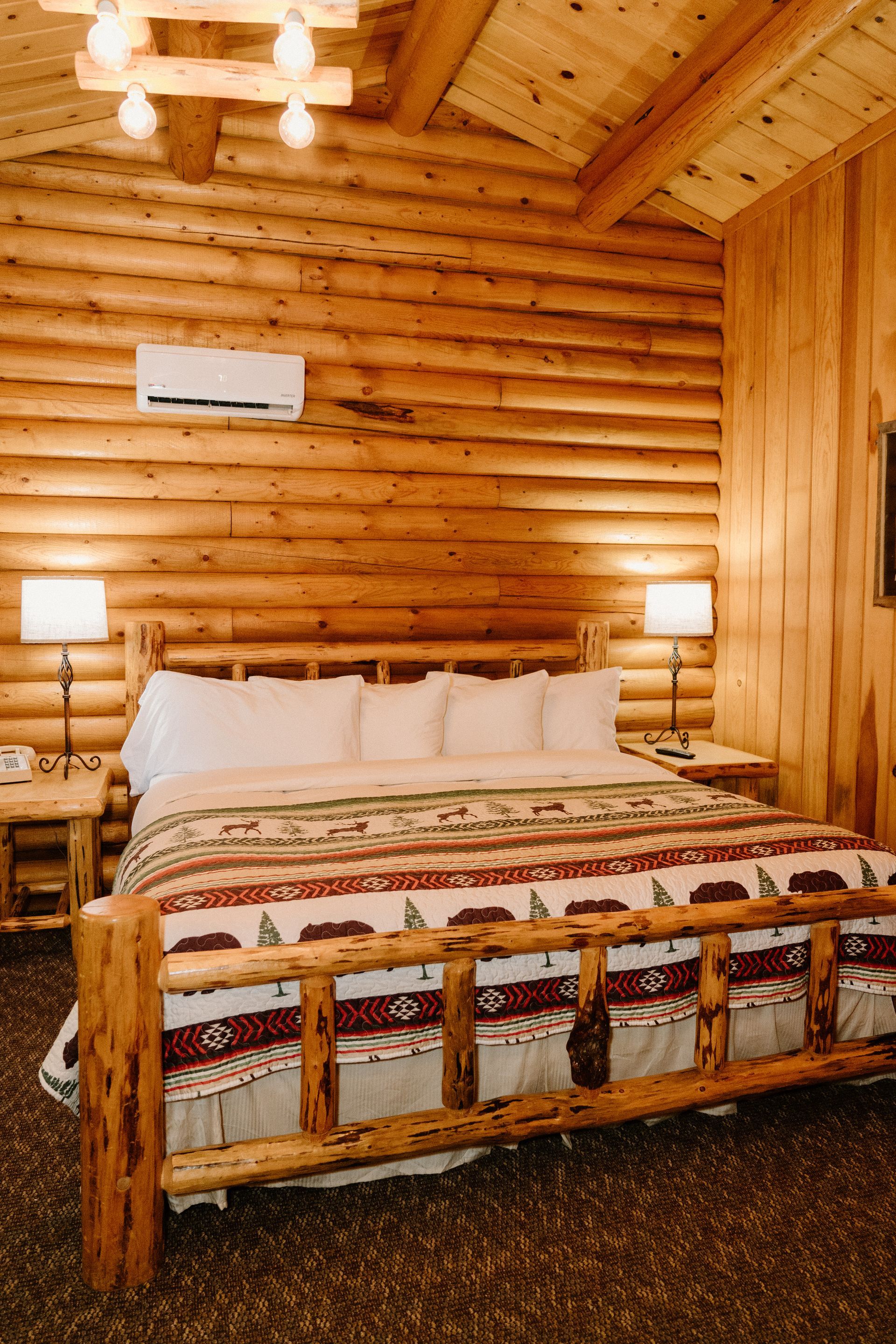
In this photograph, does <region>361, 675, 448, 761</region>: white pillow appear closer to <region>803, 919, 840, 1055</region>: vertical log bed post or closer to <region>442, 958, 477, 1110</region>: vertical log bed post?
<region>442, 958, 477, 1110</region>: vertical log bed post

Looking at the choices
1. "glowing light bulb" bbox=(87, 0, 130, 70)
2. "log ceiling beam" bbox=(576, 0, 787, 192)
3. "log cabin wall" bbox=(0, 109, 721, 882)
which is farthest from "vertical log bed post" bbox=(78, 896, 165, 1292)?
"log ceiling beam" bbox=(576, 0, 787, 192)

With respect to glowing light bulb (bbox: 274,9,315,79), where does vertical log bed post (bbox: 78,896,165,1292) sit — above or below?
below

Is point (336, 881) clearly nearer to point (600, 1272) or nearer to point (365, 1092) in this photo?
point (365, 1092)

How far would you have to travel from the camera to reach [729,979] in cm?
203

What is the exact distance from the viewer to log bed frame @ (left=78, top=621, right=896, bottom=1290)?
1.58 m

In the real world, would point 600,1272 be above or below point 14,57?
below

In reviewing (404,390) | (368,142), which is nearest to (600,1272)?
(404,390)

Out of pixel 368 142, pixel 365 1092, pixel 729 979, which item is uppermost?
pixel 368 142

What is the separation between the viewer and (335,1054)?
176cm

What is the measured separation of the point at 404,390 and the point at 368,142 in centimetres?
103

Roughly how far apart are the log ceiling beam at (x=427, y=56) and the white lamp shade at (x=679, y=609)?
7.05ft

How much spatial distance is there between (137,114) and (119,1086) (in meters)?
2.30

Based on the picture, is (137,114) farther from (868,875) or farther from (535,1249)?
(535,1249)

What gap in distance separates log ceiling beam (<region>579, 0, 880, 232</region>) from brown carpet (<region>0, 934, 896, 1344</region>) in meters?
3.05
